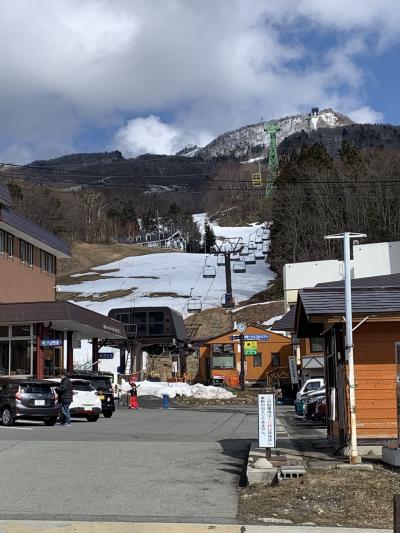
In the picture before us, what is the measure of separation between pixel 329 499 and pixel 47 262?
41.1 metres

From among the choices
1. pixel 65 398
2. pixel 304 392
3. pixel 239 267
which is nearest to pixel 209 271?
pixel 239 267

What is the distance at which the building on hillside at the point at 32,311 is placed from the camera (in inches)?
1430

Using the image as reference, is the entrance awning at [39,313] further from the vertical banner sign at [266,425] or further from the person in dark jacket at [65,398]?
the vertical banner sign at [266,425]

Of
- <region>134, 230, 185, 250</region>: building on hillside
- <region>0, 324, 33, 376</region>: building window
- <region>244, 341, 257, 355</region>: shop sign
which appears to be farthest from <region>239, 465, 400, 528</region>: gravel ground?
<region>134, 230, 185, 250</region>: building on hillside

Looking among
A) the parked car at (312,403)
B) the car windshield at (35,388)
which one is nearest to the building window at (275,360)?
the parked car at (312,403)

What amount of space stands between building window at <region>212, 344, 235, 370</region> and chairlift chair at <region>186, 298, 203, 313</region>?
22.9 m

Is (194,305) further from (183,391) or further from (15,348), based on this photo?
(15,348)

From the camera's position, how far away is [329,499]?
10.2 m

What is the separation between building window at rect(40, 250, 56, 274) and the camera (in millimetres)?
47956

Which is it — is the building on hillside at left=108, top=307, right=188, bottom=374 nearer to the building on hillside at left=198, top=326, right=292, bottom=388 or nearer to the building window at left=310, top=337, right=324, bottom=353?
the building on hillside at left=198, top=326, right=292, bottom=388

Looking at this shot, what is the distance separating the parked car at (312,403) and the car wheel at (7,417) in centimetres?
1075

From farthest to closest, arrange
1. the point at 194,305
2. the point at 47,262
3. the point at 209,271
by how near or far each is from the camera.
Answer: the point at 209,271 < the point at 194,305 < the point at 47,262

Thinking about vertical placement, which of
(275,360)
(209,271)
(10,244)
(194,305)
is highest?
(209,271)

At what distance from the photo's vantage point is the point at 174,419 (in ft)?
96.1
